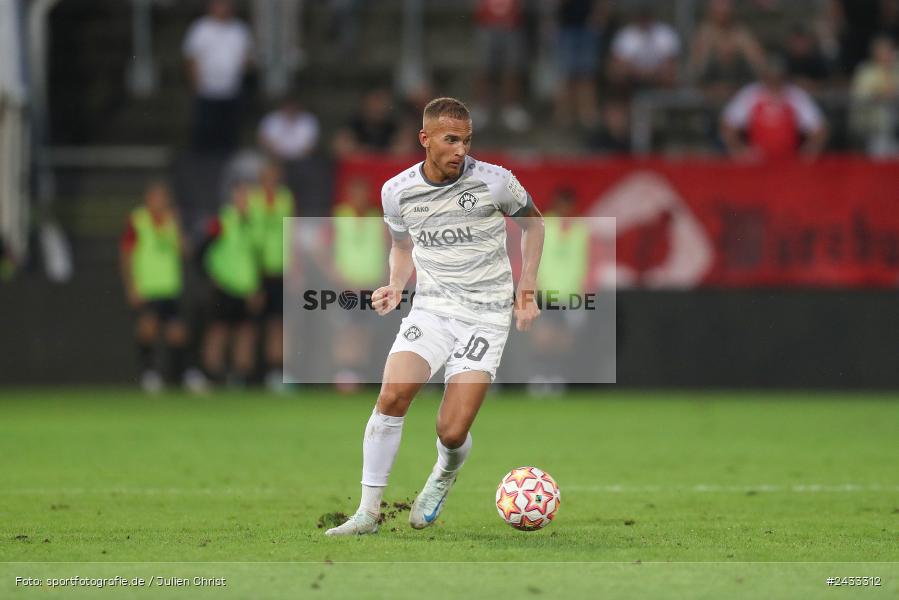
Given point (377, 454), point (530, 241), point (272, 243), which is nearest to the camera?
point (377, 454)

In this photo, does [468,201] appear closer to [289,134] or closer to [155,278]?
[155,278]

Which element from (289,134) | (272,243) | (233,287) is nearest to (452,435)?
(272,243)

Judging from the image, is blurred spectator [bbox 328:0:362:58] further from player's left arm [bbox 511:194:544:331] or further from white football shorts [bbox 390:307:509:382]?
white football shorts [bbox 390:307:509:382]

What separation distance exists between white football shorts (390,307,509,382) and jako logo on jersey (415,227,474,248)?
0.36 m

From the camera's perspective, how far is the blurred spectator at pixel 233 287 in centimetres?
1795

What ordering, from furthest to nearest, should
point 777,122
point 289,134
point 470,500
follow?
point 289,134 → point 777,122 → point 470,500

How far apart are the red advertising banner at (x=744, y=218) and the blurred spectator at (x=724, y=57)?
6.93 feet

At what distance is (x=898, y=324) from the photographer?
17656 mm

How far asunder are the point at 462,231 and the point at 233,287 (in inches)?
404

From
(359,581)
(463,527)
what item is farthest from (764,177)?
(359,581)

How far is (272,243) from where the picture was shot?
17984 mm

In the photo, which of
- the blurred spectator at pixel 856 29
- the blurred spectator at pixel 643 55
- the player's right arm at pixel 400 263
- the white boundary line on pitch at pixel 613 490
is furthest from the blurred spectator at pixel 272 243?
the player's right arm at pixel 400 263

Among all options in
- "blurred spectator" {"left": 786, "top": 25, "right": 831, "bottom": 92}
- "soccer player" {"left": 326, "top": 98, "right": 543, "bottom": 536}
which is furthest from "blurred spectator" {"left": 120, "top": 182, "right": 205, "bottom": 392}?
"soccer player" {"left": 326, "top": 98, "right": 543, "bottom": 536}

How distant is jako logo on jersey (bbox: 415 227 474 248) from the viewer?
8148 mm
